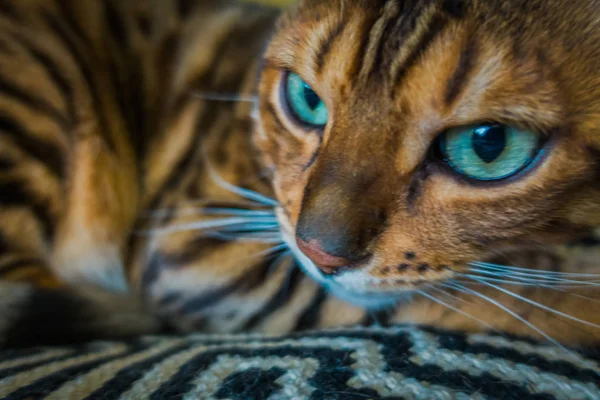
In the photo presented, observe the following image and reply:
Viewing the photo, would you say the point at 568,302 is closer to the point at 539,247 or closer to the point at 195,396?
the point at 539,247

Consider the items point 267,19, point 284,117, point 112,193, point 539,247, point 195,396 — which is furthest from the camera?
point 267,19

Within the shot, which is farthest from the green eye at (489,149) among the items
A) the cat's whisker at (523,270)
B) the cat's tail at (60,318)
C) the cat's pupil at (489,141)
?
the cat's tail at (60,318)

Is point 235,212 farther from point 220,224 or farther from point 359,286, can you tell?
point 359,286

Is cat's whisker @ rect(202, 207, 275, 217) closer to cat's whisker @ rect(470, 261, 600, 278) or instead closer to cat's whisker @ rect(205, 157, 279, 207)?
cat's whisker @ rect(205, 157, 279, 207)

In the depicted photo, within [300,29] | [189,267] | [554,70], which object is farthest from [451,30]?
[189,267]

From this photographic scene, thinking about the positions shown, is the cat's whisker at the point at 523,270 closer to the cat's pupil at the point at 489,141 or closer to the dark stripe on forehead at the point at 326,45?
the cat's pupil at the point at 489,141

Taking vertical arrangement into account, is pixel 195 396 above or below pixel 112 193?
below
